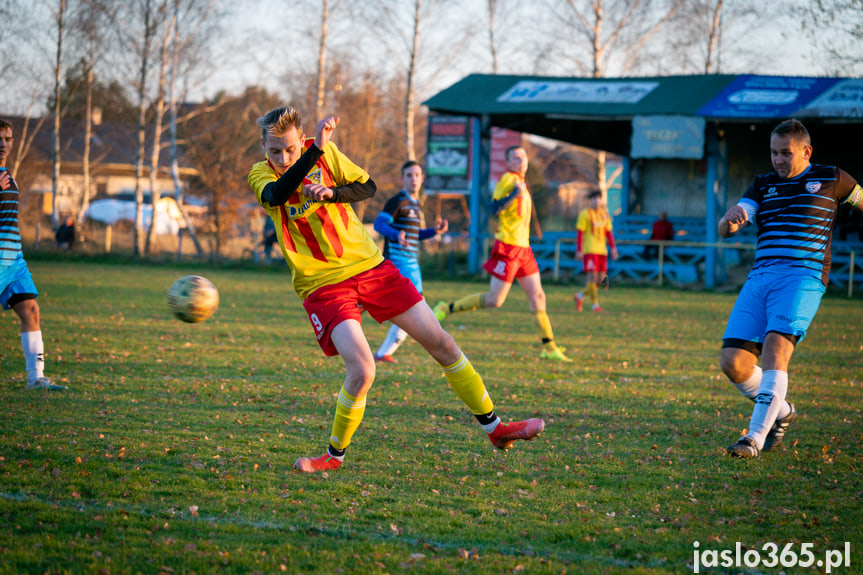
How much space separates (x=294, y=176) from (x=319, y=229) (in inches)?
18.4

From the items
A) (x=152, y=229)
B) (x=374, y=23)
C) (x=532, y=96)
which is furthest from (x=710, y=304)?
(x=152, y=229)

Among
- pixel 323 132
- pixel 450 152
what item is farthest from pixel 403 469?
pixel 450 152

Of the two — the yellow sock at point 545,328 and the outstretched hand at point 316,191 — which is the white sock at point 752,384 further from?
the yellow sock at point 545,328

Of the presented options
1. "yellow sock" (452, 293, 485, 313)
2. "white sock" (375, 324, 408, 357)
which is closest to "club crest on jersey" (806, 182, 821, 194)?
"yellow sock" (452, 293, 485, 313)

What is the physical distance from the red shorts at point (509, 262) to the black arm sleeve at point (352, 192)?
16.1ft

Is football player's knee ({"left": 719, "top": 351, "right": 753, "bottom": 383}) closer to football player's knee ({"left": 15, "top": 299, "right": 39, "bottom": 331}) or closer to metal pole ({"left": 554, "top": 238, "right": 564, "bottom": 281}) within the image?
football player's knee ({"left": 15, "top": 299, "right": 39, "bottom": 331})

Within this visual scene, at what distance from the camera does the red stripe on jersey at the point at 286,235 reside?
4.63m

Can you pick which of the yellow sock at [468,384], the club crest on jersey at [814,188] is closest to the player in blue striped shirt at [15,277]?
the yellow sock at [468,384]

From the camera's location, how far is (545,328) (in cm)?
980

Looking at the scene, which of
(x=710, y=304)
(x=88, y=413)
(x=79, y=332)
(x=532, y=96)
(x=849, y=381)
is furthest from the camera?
(x=532, y=96)

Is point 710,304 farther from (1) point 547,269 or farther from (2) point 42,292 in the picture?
(2) point 42,292

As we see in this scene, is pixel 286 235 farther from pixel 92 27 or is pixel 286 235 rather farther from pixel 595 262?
pixel 92 27

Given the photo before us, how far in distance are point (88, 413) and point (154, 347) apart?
12.6 ft

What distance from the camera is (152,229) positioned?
31922 mm
